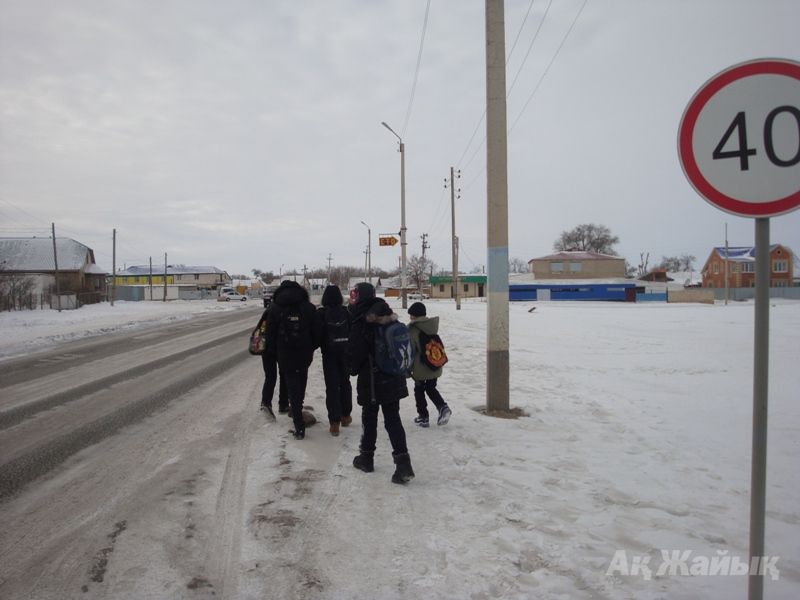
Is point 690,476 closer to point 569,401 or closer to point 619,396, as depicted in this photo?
point 569,401

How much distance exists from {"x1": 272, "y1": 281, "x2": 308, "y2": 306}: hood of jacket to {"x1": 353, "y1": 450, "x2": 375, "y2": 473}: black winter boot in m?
1.87

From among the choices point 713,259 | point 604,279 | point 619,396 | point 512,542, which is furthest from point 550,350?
point 713,259

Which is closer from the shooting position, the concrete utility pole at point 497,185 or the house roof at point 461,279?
the concrete utility pole at point 497,185

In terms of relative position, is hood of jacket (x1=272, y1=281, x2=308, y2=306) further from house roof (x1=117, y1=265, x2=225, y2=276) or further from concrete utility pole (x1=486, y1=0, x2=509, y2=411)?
house roof (x1=117, y1=265, x2=225, y2=276)

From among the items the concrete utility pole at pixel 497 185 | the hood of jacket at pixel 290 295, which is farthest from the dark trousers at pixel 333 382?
the concrete utility pole at pixel 497 185

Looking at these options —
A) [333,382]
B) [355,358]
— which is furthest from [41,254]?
[355,358]

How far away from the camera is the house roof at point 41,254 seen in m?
54.8

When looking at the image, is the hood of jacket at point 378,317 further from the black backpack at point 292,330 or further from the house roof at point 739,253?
the house roof at point 739,253

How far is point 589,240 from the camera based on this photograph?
358ft

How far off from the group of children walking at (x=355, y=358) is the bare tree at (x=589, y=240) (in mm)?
106672

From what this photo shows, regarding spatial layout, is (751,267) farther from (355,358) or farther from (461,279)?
(355,358)

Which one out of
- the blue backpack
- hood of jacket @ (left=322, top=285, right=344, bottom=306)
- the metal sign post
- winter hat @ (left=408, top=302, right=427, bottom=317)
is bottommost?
the blue backpack

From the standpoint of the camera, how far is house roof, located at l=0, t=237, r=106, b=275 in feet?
180

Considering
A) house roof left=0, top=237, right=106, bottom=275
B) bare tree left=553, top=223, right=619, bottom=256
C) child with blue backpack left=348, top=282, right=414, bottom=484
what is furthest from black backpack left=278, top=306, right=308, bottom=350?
bare tree left=553, top=223, right=619, bottom=256
